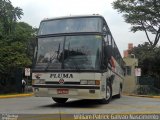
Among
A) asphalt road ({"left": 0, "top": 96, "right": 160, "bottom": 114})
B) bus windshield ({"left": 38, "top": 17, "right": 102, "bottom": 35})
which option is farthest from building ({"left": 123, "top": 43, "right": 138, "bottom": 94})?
bus windshield ({"left": 38, "top": 17, "right": 102, "bottom": 35})

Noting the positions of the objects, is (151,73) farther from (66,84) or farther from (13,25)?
(66,84)

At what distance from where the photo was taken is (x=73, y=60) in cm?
1633

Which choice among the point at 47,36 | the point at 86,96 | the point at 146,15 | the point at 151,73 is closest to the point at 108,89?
the point at 86,96

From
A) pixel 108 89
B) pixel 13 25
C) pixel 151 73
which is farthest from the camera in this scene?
pixel 151 73

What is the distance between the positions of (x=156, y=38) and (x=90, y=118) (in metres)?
44.2

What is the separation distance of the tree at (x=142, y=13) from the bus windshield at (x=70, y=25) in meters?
33.3

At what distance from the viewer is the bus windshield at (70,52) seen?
639 inches

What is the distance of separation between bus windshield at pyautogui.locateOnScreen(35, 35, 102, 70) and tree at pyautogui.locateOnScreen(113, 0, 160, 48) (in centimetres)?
3395

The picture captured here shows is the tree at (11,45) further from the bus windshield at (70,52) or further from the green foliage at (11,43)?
the bus windshield at (70,52)

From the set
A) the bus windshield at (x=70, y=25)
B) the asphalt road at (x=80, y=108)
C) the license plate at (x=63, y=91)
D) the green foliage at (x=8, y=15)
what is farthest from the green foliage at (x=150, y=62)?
the license plate at (x=63, y=91)

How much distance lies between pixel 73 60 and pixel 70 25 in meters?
1.67

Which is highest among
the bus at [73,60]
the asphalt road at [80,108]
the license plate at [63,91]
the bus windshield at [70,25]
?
the bus windshield at [70,25]

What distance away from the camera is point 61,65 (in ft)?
53.9

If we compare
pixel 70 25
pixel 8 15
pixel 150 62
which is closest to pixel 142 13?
pixel 150 62
